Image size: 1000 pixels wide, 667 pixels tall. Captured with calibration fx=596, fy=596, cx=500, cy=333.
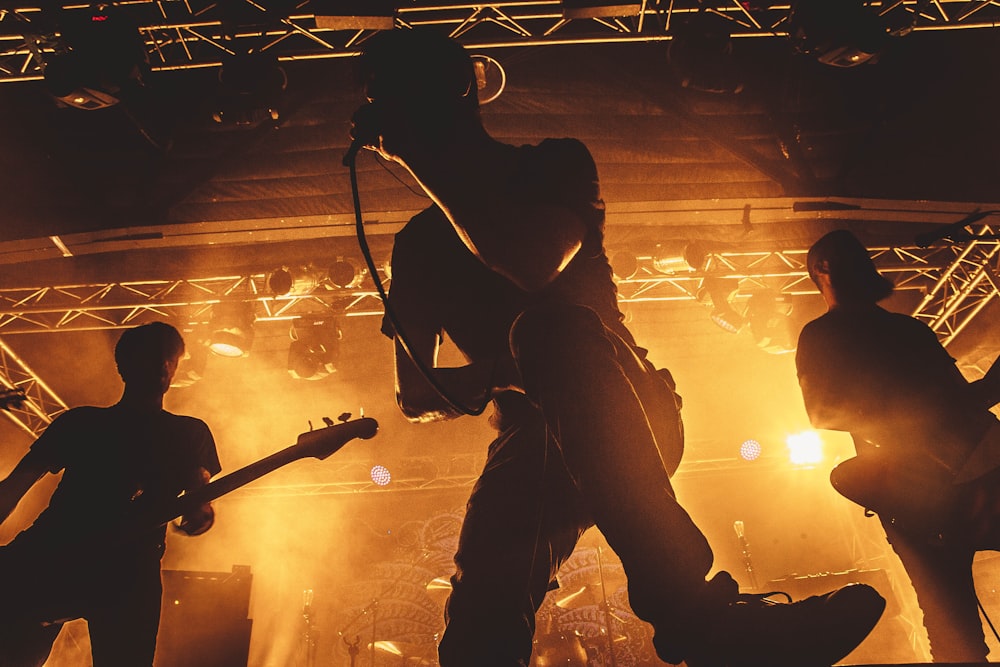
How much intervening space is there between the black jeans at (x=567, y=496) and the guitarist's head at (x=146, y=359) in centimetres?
219

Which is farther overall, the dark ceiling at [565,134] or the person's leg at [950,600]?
the dark ceiling at [565,134]

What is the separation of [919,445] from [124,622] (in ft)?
10.3

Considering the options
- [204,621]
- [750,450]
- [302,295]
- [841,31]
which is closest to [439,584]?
[302,295]

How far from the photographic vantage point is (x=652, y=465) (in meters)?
1.07

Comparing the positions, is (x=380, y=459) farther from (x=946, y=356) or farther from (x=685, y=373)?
(x=946, y=356)

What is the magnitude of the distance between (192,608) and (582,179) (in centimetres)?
473

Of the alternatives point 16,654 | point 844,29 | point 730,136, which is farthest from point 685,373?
point 16,654

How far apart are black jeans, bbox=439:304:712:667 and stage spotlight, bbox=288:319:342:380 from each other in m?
6.94

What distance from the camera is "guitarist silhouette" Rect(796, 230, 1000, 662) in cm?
220

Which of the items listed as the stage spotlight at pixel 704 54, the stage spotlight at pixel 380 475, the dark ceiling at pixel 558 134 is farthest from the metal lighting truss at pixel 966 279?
the stage spotlight at pixel 380 475

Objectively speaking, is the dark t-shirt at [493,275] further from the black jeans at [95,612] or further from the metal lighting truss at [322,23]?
the metal lighting truss at [322,23]

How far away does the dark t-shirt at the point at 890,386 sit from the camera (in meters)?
2.28

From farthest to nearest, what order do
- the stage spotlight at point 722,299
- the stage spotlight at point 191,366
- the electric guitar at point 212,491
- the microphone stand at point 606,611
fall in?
the microphone stand at point 606,611 → the stage spotlight at point 191,366 → the stage spotlight at point 722,299 → the electric guitar at point 212,491

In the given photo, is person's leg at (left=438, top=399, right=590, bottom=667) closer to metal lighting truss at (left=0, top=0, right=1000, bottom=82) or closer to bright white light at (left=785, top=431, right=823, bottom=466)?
metal lighting truss at (left=0, top=0, right=1000, bottom=82)
